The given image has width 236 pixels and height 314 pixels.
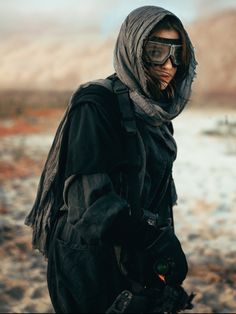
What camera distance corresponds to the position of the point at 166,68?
1.62 m

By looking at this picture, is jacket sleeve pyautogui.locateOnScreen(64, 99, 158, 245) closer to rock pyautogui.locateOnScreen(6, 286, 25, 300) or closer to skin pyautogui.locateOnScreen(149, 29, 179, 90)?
skin pyautogui.locateOnScreen(149, 29, 179, 90)

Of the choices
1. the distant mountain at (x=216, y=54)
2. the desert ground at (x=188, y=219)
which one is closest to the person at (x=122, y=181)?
the desert ground at (x=188, y=219)

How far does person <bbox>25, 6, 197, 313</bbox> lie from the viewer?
4.84 feet

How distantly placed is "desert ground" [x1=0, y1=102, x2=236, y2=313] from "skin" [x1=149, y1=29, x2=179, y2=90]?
1.53m

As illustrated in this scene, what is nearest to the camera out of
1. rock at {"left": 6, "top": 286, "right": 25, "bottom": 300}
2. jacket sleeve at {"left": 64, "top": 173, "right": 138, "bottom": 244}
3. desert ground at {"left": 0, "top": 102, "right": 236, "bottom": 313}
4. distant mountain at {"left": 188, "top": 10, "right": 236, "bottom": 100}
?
jacket sleeve at {"left": 64, "top": 173, "right": 138, "bottom": 244}

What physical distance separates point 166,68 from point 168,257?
57 cm

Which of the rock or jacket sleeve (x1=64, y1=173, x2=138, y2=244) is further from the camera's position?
the rock

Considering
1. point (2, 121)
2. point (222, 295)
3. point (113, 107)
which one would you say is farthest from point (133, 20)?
point (2, 121)

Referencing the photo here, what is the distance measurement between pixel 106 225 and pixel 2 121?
Answer: 15037 millimetres

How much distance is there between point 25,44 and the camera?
169ft

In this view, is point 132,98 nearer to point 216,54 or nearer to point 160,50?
point 160,50

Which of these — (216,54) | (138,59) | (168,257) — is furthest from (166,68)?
(216,54)

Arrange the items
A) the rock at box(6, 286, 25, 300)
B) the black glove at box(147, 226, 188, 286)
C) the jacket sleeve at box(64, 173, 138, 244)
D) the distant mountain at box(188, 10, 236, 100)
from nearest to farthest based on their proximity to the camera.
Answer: the jacket sleeve at box(64, 173, 138, 244) < the black glove at box(147, 226, 188, 286) < the rock at box(6, 286, 25, 300) < the distant mountain at box(188, 10, 236, 100)

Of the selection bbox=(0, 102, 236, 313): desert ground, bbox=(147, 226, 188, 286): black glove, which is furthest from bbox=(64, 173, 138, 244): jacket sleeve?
bbox=(0, 102, 236, 313): desert ground
